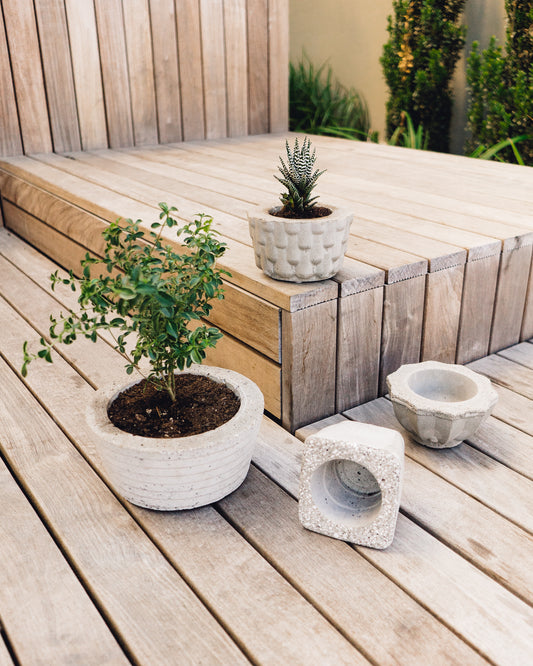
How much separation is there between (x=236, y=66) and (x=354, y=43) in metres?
1.78

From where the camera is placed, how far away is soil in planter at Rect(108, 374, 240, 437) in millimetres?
1249

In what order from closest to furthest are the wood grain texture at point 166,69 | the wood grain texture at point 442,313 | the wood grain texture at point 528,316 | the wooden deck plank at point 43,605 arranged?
1. the wooden deck plank at point 43,605
2. the wood grain texture at point 442,313
3. the wood grain texture at point 528,316
4. the wood grain texture at point 166,69

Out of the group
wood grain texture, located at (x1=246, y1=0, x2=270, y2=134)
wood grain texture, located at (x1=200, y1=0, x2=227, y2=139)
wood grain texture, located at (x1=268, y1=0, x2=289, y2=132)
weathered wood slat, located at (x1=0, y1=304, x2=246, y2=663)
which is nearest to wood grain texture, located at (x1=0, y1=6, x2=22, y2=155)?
wood grain texture, located at (x1=200, y1=0, x2=227, y2=139)

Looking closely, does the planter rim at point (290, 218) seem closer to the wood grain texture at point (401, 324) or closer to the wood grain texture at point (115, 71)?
the wood grain texture at point (401, 324)

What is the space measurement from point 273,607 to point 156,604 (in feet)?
0.60

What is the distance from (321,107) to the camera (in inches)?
188

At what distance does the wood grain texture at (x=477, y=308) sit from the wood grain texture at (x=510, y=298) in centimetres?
2

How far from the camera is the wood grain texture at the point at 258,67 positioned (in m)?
3.54

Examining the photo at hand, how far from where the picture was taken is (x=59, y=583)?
109cm

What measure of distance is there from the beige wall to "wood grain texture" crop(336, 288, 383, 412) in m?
3.25

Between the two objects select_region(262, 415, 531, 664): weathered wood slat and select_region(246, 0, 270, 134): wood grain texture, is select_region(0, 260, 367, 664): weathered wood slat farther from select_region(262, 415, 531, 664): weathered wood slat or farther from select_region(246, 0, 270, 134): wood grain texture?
select_region(246, 0, 270, 134): wood grain texture

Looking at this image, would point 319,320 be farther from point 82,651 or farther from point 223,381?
point 82,651

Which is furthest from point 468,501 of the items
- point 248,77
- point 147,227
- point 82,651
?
point 248,77

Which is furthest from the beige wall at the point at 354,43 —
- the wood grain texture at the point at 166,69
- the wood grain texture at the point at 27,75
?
the wood grain texture at the point at 27,75
